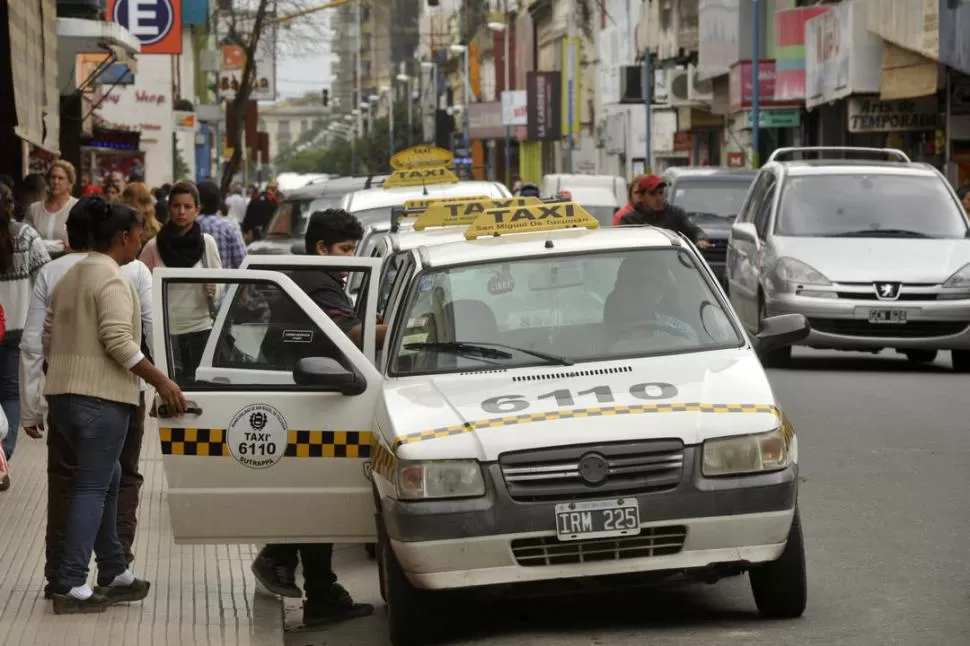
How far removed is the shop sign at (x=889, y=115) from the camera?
36.9m

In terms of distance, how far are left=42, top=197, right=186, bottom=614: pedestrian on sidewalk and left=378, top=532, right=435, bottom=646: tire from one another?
1039 mm

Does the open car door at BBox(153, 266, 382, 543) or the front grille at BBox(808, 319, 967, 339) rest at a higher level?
the open car door at BBox(153, 266, 382, 543)

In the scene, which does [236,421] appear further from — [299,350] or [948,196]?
[948,196]

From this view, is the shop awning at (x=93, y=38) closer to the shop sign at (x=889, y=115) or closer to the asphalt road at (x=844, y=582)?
the asphalt road at (x=844, y=582)

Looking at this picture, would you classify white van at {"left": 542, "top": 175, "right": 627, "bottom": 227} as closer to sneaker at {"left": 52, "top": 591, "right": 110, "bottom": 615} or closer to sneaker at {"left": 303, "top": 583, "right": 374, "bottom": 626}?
sneaker at {"left": 303, "top": 583, "right": 374, "bottom": 626}

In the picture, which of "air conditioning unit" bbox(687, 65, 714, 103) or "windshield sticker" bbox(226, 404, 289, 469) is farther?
"air conditioning unit" bbox(687, 65, 714, 103)

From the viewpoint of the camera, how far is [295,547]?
8.87m

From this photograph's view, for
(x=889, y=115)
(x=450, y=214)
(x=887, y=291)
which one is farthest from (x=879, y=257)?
(x=889, y=115)

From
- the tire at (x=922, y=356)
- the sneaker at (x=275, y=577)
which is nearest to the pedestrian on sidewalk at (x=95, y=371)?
the sneaker at (x=275, y=577)

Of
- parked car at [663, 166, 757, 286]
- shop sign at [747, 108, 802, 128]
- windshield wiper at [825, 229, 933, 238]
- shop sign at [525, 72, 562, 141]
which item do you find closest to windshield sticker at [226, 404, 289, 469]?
windshield wiper at [825, 229, 933, 238]

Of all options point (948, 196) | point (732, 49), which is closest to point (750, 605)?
point (948, 196)

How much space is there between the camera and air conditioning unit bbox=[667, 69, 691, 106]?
5924 cm

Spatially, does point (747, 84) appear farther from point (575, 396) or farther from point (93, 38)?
point (575, 396)

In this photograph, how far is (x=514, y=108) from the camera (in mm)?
97750
